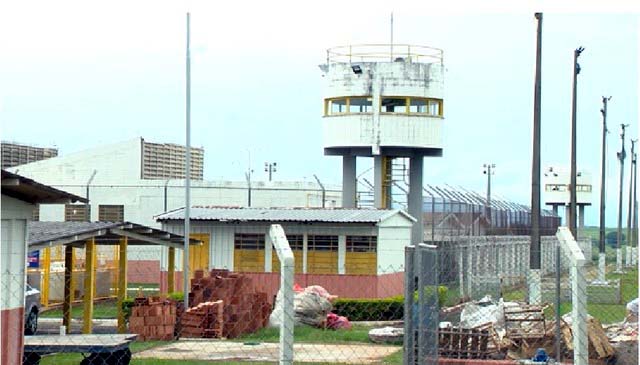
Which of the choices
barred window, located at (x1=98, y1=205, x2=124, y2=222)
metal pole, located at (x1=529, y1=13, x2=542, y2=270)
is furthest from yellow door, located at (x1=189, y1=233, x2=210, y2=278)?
barred window, located at (x1=98, y1=205, x2=124, y2=222)

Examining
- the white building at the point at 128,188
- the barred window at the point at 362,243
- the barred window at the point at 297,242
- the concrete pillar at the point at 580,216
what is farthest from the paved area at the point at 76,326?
the concrete pillar at the point at 580,216

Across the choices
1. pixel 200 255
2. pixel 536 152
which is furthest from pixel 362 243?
pixel 536 152

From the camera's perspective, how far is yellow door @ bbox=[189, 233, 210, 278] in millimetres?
37594

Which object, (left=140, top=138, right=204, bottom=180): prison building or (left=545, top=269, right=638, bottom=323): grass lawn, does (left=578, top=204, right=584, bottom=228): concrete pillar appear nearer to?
(left=140, top=138, right=204, bottom=180): prison building

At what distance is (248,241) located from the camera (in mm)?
37250

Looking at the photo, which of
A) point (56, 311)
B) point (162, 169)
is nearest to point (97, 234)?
point (56, 311)

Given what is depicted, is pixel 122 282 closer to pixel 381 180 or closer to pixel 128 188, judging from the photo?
pixel 381 180

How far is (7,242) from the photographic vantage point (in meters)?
12.9

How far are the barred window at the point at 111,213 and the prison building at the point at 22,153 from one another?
12.3 m

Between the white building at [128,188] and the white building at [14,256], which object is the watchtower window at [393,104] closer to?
the white building at [128,188]

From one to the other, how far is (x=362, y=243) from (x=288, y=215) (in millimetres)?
2560

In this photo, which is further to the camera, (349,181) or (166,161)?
(166,161)

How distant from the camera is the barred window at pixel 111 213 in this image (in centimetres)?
5450

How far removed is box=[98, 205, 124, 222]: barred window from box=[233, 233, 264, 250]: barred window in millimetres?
18170
